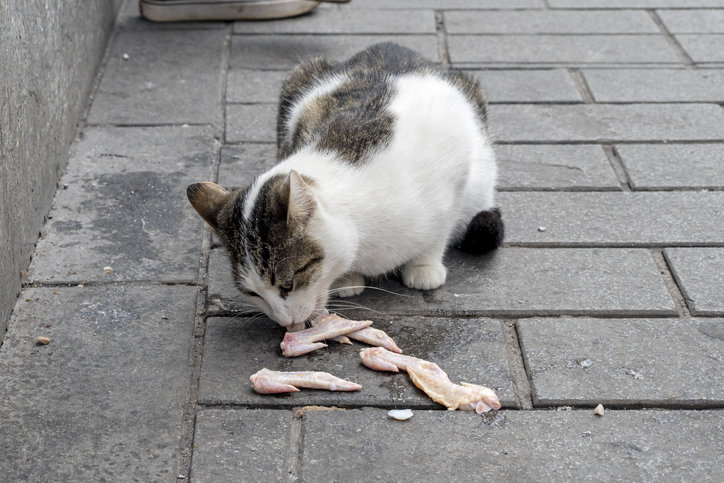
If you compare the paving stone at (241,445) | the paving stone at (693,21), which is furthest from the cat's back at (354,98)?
the paving stone at (693,21)

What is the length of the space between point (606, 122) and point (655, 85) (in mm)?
557

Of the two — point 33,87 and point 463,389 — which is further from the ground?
point 33,87

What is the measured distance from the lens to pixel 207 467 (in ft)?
8.04

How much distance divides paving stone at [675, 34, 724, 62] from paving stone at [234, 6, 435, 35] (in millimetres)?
1470

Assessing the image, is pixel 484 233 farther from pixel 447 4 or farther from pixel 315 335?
pixel 447 4

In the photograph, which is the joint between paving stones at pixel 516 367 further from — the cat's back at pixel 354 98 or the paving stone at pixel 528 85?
the paving stone at pixel 528 85

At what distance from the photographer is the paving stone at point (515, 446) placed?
242 centimetres

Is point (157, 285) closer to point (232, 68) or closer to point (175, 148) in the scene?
point (175, 148)

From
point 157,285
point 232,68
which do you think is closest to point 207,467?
point 157,285

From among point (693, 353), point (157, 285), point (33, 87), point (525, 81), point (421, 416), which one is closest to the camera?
point (421, 416)

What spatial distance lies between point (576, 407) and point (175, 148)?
7.77 ft

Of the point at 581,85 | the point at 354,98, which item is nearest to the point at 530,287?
the point at 354,98

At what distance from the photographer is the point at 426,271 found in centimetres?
326

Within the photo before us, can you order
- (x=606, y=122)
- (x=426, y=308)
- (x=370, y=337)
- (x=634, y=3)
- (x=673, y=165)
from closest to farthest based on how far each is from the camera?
(x=370, y=337)
(x=426, y=308)
(x=673, y=165)
(x=606, y=122)
(x=634, y=3)
